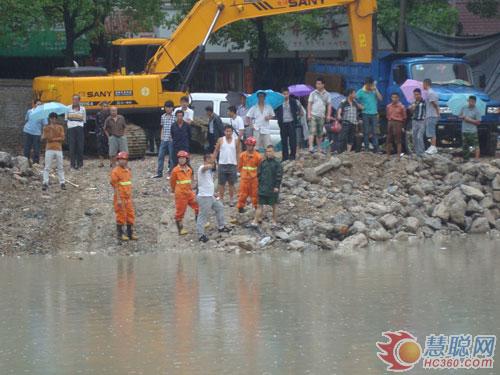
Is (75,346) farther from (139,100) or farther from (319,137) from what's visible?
(139,100)

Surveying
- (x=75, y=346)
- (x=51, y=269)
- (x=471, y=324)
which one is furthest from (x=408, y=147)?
(x=75, y=346)

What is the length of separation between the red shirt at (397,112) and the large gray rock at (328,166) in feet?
6.40

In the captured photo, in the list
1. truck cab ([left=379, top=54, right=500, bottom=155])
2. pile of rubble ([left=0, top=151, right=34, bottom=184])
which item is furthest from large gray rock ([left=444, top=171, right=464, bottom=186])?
pile of rubble ([left=0, top=151, right=34, bottom=184])

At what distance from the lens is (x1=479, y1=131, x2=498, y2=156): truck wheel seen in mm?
26531

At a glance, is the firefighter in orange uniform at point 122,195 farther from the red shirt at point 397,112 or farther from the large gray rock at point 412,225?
the red shirt at point 397,112

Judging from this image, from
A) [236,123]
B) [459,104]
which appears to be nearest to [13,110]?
[236,123]

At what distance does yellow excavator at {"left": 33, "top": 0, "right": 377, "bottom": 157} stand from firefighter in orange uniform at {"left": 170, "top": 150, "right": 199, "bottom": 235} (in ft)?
24.5

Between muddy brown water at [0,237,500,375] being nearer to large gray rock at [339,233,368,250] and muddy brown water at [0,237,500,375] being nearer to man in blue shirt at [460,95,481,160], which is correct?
large gray rock at [339,233,368,250]

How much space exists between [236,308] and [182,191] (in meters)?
5.57

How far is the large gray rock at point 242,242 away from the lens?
20.4 m

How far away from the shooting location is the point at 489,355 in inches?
503

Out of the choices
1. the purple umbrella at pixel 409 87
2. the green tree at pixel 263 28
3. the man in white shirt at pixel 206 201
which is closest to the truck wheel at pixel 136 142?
the purple umbrella at pixel 409 87

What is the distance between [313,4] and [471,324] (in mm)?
16421

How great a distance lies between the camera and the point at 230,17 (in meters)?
29.1
